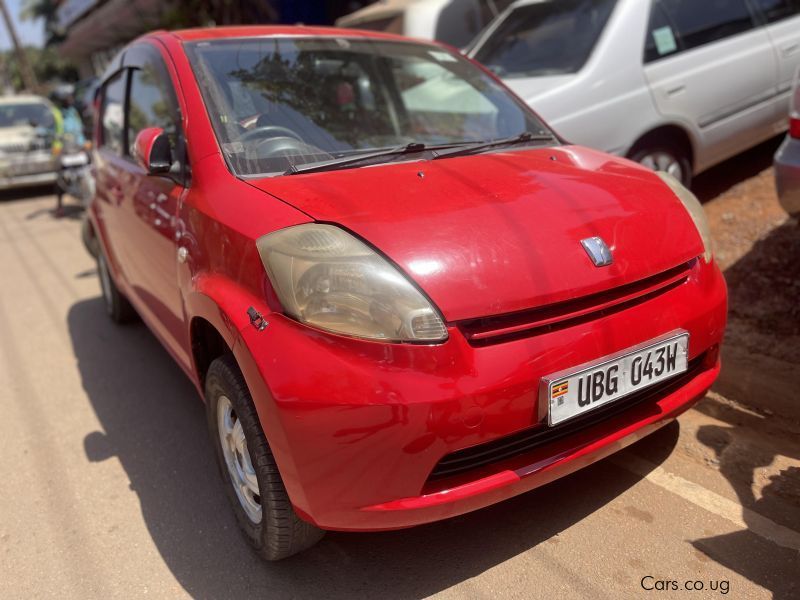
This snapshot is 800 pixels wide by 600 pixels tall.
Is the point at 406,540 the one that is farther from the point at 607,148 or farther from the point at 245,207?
the point at 607,148

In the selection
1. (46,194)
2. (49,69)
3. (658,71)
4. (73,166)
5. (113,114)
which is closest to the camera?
(113,114)

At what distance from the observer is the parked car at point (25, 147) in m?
10.7

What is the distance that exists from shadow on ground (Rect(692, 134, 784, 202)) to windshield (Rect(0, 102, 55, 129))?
1009cm

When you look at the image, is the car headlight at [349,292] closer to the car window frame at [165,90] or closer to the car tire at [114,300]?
the car window frame at [165,90]

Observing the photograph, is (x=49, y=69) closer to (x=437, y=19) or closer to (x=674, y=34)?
(x=437, y=19)

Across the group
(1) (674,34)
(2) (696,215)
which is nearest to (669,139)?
(1) (674,34)

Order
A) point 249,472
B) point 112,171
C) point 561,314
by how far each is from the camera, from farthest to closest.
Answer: point 112,171
point 249,472
point 561,314

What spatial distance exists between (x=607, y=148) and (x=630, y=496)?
2.37 m

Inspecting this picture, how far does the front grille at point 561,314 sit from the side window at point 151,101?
5.40ft

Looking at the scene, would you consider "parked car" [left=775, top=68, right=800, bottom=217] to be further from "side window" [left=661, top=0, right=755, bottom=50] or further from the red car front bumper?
the red car front bumper

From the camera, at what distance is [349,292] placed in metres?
1.84

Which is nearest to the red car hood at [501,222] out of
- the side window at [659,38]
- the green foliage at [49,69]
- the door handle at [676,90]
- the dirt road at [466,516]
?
the dirt road at [466,516]

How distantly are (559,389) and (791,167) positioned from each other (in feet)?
7.02

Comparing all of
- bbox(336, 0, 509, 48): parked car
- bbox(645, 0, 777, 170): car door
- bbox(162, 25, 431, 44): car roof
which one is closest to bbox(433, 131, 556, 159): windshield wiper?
bbox(162, 25, 431, 44): car roof
